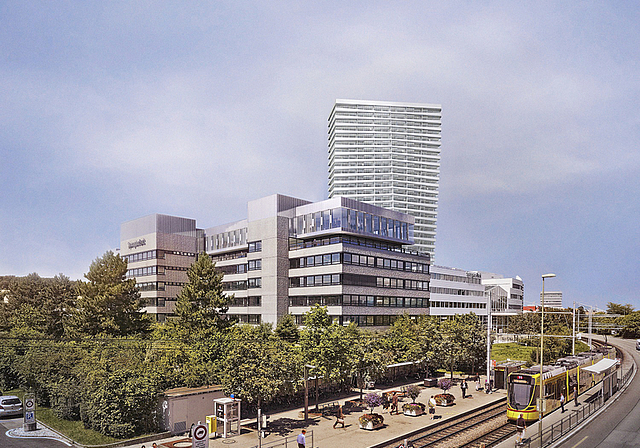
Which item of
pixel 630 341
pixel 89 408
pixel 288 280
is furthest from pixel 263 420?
pixel 630 341

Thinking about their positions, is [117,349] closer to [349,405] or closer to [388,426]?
[349,405]

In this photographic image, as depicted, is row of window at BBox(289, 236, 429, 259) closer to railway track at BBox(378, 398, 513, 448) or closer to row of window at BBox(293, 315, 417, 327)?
row of window at BBox(293, 315, 417, 327)

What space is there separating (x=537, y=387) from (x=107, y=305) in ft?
157

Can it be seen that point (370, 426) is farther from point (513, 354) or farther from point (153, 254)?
point (153, 254)

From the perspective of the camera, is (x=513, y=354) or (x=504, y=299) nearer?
(x=513, y=354)

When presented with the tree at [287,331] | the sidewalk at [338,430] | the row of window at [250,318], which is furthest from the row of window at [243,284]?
the sidewalk at [338,430]

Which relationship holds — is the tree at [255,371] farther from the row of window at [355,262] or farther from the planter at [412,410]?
the row of window at [355,262]

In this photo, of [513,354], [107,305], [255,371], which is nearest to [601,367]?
[513,354]

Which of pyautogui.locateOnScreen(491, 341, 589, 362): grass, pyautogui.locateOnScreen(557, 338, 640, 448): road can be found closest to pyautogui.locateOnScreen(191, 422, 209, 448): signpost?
pyautogui.locateOnScreen(557, 338, 640, 448): road

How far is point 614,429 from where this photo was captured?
3822cm

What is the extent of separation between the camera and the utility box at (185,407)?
36000 millimetres

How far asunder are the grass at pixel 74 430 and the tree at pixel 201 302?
50.8 ft

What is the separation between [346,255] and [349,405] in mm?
28078

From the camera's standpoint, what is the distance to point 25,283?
89812 mm
